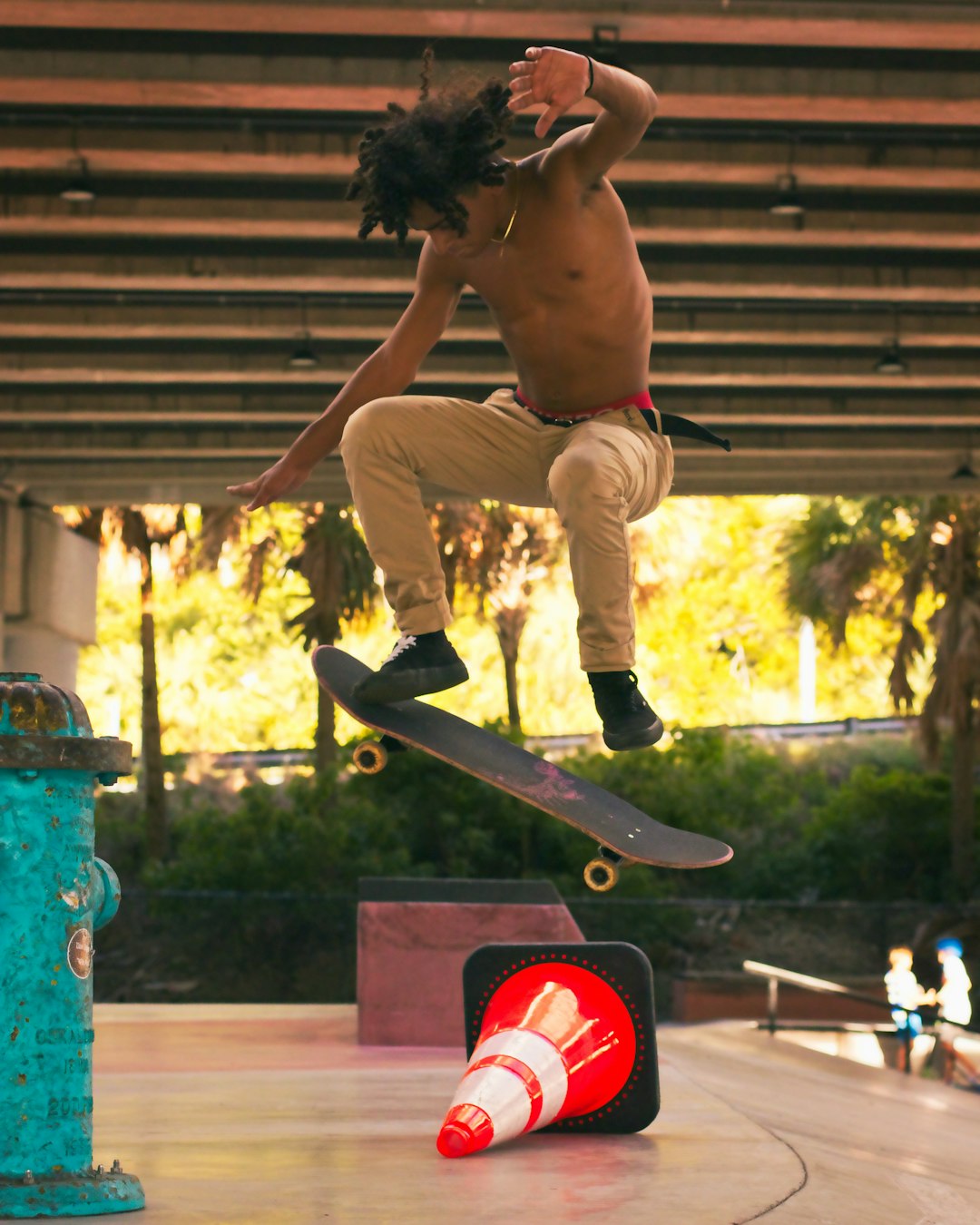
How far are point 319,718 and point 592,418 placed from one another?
2124 cm

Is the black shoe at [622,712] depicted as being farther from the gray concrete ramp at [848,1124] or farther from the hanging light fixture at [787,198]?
the hanging light fixture at [787,198]

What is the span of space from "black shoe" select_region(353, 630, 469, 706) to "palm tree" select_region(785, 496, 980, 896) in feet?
67.7

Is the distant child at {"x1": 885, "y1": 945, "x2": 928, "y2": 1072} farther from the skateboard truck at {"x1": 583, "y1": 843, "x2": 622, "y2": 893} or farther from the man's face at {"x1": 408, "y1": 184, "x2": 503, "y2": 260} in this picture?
the man's face at {"x1": 408, "y1": 184, "x2": 503, "y2": 260}

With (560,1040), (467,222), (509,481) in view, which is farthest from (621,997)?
(467,222)

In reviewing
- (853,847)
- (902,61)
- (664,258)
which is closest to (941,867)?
(853,847)

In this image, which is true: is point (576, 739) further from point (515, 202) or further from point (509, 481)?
point (515, 202)

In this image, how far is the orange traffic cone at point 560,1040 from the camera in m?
5.16

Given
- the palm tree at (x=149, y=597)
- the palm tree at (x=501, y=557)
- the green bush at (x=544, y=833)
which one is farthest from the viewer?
the palm tree at (x=501, y=557)

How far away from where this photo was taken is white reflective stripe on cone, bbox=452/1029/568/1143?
5.10 m

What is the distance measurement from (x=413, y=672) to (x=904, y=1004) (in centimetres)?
1018

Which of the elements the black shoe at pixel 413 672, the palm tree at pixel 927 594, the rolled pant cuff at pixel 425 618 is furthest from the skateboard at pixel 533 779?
the palm tree at pixel 927 594

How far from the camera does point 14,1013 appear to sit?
3.97 m

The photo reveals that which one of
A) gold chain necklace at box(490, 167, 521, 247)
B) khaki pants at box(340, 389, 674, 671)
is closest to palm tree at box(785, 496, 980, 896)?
khaki pants at box(340, 389, 674, 671)

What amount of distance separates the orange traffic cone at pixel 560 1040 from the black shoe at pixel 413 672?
1162 millimetres
